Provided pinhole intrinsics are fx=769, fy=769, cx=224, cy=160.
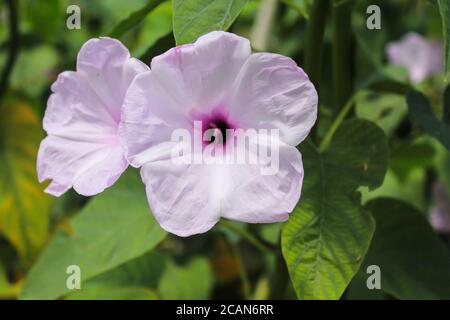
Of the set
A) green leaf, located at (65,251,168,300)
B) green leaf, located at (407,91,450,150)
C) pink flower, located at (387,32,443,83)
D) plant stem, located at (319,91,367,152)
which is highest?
green leaf, located at (407,91,450,150)

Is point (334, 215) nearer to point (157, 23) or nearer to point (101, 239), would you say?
point (101, 239)

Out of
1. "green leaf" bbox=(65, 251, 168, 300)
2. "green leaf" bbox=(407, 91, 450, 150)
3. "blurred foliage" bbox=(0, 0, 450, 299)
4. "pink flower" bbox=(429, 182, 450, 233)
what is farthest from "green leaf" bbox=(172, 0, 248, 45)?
"pink flower" bbox=(429, 182, 450, 233)

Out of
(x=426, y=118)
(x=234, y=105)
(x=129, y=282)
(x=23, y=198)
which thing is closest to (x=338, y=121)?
(x=426, y=118)

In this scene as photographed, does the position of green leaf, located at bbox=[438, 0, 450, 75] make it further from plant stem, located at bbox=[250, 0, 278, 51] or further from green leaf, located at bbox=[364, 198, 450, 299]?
plant stem, located at bbox=[250, 0, 278, 51]

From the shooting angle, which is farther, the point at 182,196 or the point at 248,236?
the point at 248,236

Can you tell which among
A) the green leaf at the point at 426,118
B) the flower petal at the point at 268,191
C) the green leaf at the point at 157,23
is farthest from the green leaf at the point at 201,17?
the green leaf at the point at 157,23

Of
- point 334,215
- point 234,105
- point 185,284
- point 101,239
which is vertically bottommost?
point 185,284

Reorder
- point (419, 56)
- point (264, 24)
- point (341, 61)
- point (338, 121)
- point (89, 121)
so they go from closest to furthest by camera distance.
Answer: point (89, 121), point (338, 121), point (341, 61), point (264, 24), point (419, 56)
